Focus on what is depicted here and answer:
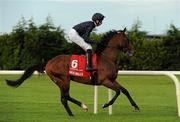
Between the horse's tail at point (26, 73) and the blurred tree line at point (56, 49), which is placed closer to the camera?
the horse's tail at point (26, 73)

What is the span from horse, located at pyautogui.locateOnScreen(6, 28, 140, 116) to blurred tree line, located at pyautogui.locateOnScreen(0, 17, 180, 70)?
111 feet

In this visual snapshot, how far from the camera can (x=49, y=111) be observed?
43.2ft

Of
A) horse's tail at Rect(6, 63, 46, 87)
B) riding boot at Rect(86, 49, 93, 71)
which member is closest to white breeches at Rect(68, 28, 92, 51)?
riding boot at Rect(86, 49, 93, 71)

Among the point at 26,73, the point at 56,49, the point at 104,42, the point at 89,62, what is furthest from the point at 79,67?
the point at 56,49

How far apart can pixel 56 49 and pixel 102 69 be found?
36541 mm

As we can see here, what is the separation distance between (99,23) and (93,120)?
250 cm

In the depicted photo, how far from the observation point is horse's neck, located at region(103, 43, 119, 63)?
12466 mm

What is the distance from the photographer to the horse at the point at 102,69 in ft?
39.5

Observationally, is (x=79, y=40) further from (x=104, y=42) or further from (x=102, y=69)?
(x=102, y=69)

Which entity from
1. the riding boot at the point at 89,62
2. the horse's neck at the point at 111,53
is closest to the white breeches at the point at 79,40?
the riding boot at the point at 89,62

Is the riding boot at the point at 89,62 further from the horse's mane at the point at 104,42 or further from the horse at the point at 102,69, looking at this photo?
the horse's mane at the point at 104,42

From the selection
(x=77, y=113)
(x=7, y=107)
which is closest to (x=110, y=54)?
(x=77, y=113)

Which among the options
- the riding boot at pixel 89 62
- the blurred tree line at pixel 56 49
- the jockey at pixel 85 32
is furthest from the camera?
the blurred tree line at pixel 56 49

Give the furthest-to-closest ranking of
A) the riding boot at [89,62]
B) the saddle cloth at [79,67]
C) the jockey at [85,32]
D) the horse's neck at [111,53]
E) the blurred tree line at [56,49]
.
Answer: the blurred tree line at [56,49]
the horse's neck at [111,53]
the jockey at [85,32]
the saddle cloth at [79,67]
the riding boot at [89,62]
